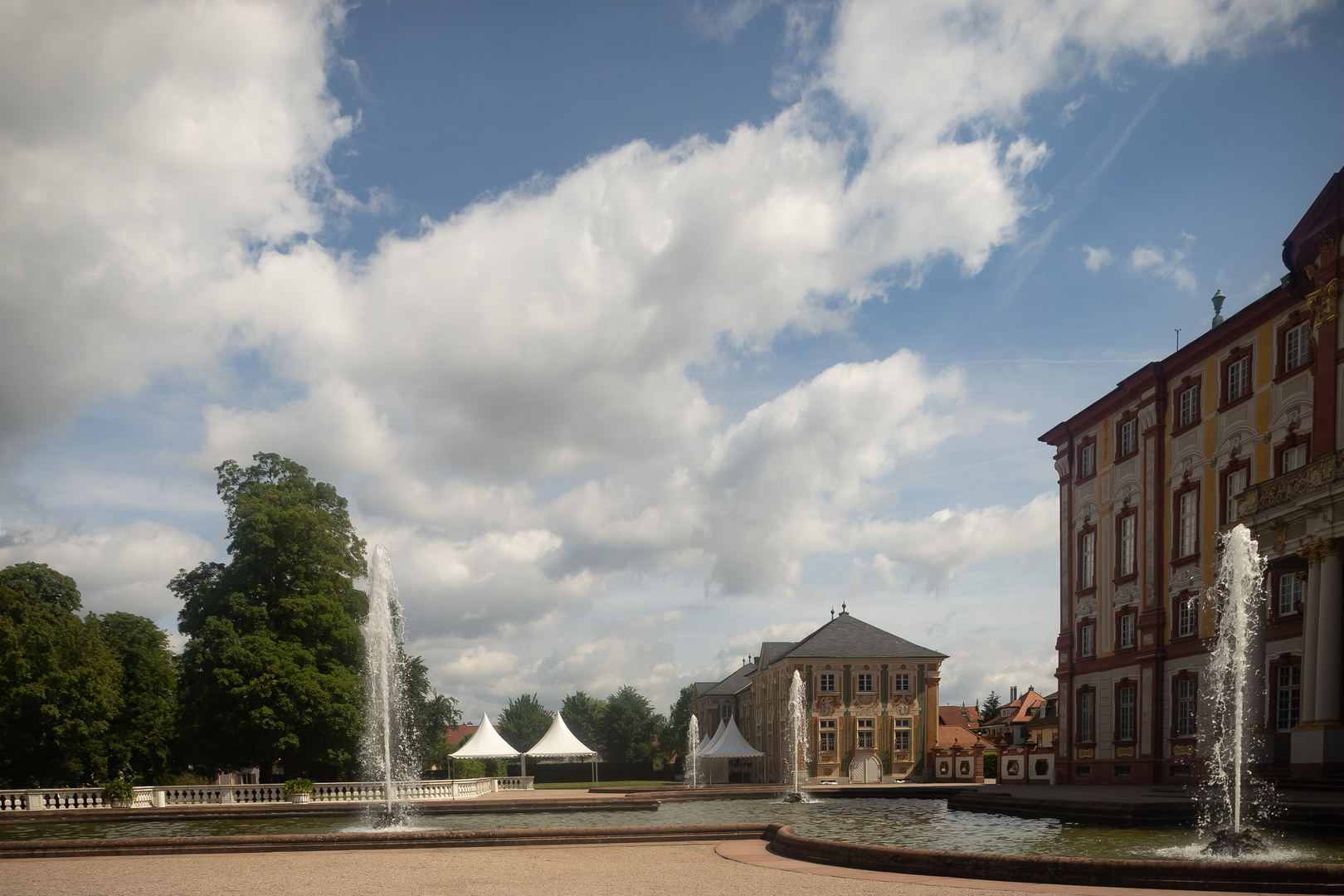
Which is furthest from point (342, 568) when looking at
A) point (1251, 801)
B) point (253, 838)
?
point (1251, 801)

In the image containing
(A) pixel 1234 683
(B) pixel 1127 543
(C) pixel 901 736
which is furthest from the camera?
(C) pixel 901 736

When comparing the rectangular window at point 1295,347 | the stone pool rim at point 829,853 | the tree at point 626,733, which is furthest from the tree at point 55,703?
the tree at point 626,733

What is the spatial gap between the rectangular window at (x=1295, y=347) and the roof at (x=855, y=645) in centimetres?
3510

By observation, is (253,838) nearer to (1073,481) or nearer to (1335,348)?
(1335,348)

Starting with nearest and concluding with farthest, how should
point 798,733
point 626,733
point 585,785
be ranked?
point 798,733
point 585,785
point 626,733

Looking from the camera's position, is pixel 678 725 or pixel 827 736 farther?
pixel 678 725

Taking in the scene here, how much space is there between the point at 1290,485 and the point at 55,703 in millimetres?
41631

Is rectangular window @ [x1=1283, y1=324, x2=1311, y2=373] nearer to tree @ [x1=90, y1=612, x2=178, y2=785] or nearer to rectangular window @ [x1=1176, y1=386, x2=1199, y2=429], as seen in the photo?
rectangular window @ [x1=1176, y1=386, x2=1199, y2=429]

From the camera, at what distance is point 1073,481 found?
41.2 m

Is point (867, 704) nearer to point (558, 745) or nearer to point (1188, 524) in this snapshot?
point (558, 745)

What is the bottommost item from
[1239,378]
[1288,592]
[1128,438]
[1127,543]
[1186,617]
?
[1186,617]

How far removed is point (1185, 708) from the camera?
32906 millimetres

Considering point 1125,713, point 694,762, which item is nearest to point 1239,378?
point 1125,713

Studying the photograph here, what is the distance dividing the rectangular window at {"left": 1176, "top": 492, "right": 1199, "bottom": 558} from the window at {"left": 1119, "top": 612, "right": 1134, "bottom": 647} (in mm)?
3768
